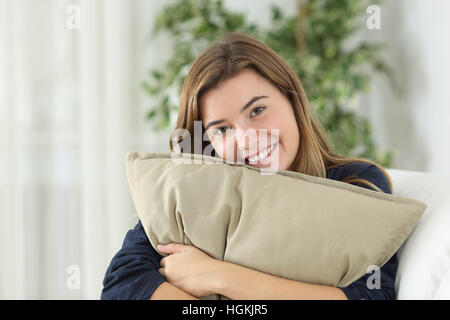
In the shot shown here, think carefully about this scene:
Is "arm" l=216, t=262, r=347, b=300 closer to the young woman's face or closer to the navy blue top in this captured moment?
the navy blue top

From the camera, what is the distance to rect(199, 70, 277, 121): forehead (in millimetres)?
855

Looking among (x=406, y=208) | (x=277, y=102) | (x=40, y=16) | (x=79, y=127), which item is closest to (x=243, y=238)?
(x=406, y=208)

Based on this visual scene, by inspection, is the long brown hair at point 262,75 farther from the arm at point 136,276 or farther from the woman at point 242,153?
the arm at point 136,276

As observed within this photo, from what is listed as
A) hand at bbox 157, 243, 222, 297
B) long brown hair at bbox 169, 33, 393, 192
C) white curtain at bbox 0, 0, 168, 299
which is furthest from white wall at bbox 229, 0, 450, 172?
hand at bbox 157, 243, 222, 297

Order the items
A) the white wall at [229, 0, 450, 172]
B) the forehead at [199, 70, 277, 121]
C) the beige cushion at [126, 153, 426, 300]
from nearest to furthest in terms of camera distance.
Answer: the beige cushion at [126, 153, 426, 300]
the forehead at [199, 70, 277, 121]
the white wall at [229, 0, 450, 172]

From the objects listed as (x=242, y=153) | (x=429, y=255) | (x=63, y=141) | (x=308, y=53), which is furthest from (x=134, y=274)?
(x=308, y=53)

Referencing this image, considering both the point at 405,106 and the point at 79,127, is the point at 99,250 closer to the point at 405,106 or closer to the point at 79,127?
the point at 79,127

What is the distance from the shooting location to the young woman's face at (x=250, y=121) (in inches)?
33.7

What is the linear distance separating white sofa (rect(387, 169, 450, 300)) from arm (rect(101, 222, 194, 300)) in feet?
1.10

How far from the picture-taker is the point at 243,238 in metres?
0.66

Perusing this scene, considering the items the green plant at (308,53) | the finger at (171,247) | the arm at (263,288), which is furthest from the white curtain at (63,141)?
the arm at (263,288)

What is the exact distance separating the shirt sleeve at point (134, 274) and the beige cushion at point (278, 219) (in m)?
0.04

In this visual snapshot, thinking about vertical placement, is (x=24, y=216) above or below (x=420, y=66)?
below
